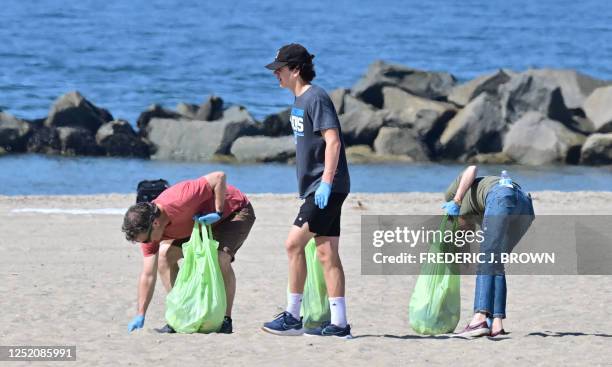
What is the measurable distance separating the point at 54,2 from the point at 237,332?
78.3 meters

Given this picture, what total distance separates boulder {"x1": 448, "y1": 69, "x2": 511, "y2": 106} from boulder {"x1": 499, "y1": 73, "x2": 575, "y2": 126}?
0.72 m

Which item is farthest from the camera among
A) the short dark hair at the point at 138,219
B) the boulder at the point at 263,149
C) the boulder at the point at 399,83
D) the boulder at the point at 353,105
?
the boulder at the point at 399,83

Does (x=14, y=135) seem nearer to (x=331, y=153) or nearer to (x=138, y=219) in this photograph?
(x=138, y=219)

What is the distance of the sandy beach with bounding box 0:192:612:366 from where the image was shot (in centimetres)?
771

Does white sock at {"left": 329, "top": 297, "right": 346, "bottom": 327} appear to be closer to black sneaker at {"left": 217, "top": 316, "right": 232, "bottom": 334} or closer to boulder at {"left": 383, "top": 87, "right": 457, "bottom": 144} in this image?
black sneaker at {"left": 217, "top": 316, "right": 232, "bottom": 334}

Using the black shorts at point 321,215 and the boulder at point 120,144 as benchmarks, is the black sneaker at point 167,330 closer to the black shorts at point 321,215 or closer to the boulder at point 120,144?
the black shorts at point 321,215

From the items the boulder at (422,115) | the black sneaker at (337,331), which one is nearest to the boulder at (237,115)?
the boulder at (422,115)

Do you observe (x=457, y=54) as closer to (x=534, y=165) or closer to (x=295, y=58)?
(x=534, y=165)

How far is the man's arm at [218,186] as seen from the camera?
8148 mm

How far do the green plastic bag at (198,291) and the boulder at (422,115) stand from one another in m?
19.5

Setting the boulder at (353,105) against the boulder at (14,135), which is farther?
the boulder at (353,105)

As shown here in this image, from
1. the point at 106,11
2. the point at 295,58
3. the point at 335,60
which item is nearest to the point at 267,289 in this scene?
the point at 295,58

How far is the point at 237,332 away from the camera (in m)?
A: 8.38

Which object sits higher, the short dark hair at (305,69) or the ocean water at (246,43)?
the short dark hair at (305,69)
